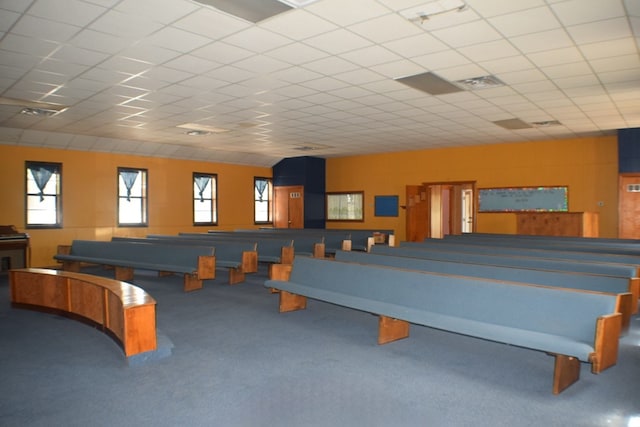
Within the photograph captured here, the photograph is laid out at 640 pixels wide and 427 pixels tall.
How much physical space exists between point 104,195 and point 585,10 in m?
10.0

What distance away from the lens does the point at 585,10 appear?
12.2ft

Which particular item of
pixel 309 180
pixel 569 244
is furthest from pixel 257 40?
pixel 309 180

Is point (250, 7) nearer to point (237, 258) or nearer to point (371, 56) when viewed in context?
point (371, 56)

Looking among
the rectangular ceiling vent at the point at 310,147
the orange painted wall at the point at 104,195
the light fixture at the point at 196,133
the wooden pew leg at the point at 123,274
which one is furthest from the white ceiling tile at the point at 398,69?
the orange painted wall at the point at 104,195

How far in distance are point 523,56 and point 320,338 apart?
142 inches

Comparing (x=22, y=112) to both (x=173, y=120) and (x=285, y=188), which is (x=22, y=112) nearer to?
(x=173, y=120)

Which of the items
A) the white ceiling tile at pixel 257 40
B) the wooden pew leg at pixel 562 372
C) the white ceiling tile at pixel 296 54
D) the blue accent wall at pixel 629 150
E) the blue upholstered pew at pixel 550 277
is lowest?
the wooden pew leg at pixel 562 372

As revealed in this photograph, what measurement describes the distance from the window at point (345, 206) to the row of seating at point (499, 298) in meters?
7.95

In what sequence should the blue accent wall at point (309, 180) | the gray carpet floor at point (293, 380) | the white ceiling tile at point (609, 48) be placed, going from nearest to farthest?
1. the gray carpet floor at point (293, 380)
2. the white ceiling tile at point (609, 48)
3. the blue accent wall at point (309, 180)

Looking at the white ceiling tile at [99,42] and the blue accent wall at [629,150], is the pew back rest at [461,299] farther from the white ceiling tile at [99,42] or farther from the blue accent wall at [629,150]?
the blue accent wall at [629,150]

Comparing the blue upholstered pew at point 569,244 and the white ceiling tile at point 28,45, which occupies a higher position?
the white ceiling tile at point 28,45

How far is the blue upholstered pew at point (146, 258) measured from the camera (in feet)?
21.7

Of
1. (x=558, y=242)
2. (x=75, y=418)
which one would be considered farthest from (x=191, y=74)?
(x=558, y=242)

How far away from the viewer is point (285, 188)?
14.1 m
